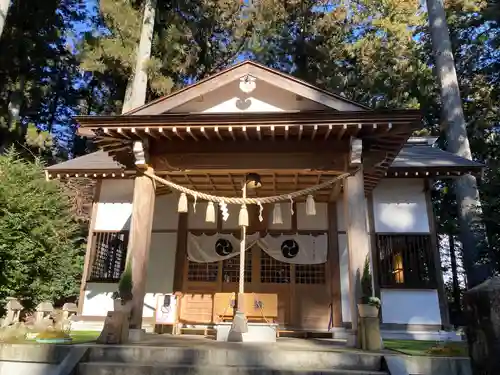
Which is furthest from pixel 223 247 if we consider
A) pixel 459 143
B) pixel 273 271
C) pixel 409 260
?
pixel 459 143

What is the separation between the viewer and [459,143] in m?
12.9

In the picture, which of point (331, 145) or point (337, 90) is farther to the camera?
point (337, 90)

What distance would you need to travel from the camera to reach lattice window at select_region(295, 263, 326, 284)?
10109 millimetres

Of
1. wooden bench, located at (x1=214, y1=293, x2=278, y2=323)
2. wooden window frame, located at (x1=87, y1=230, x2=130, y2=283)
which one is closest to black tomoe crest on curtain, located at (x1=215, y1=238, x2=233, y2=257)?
wooden bench, located at (x1=214, y1=293, x2=278, y2=323)

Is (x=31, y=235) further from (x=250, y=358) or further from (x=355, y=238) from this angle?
(x=355, y=238)

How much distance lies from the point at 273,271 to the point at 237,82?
4.90 metres

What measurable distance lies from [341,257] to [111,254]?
239 inches

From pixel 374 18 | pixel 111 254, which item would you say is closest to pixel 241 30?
pixel 374 18

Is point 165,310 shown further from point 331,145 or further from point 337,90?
point 337,90

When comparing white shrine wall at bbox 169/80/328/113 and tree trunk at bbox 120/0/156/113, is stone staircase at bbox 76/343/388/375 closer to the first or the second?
white shrine wall at bbox 169/80/328/113

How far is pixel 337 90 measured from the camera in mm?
18094

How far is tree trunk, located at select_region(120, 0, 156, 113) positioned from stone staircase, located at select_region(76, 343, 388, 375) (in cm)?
1023

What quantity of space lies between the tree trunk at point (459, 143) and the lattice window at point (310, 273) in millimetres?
4043

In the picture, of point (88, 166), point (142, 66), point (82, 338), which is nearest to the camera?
point (82, 338)
